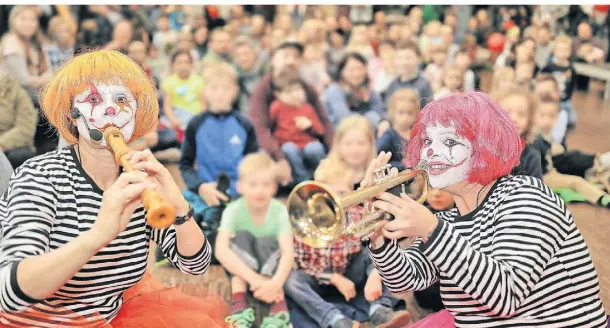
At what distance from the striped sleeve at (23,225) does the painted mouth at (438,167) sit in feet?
2.44

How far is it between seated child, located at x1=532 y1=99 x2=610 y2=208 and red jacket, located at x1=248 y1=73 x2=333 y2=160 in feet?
5.41

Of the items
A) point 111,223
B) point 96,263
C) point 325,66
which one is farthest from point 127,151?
point 325,66

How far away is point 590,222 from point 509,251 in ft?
2.23

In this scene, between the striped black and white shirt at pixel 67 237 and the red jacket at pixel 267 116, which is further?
the red jacket at pixel 267 116

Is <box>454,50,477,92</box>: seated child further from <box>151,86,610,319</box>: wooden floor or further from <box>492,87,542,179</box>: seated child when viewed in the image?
<box>492,87,542,179</box>: seated child

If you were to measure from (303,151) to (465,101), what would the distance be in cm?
273

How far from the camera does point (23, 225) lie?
1193 millimetres

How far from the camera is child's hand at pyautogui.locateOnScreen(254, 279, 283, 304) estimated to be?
249cm

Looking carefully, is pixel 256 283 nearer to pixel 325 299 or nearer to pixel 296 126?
pixel 325 299

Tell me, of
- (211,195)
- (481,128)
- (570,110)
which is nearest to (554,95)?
(570,110)

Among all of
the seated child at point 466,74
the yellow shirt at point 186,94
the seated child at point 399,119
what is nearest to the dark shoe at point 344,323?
the seated child at point 399,119

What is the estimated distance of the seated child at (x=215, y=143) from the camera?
3.17 m

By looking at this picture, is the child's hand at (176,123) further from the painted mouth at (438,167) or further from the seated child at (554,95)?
the painted mouth at (438,167)

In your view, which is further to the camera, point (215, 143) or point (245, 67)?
point (245, 67)
